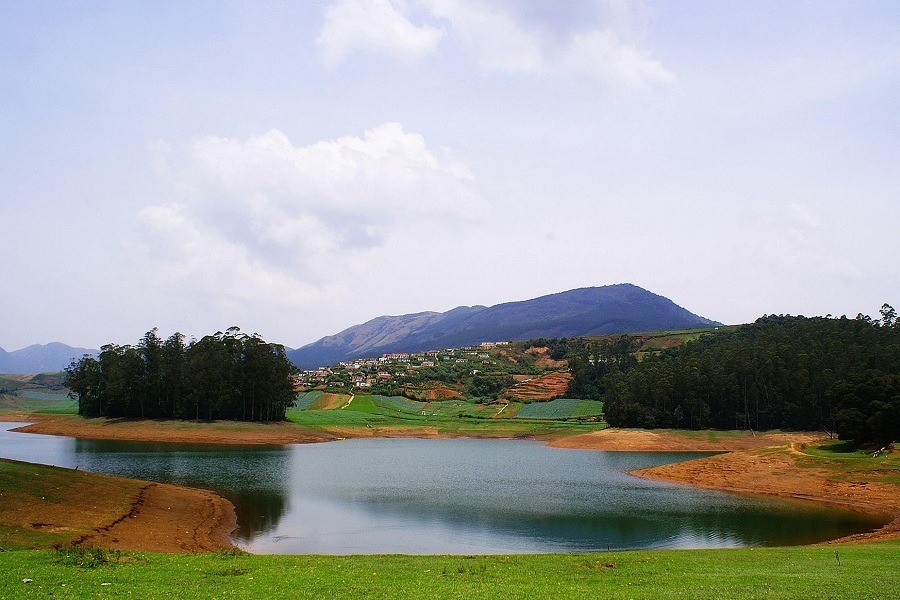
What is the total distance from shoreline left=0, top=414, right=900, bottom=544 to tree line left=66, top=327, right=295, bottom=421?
18.4ft

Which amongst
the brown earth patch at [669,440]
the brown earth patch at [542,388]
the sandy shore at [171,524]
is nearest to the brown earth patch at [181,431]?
the brown earth patch at [669,440]

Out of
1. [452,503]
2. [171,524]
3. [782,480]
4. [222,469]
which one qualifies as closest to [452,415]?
[222,469]

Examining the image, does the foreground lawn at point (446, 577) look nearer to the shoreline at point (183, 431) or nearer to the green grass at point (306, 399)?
the shoreline at point (183, 431)

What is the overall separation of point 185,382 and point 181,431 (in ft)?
44.7

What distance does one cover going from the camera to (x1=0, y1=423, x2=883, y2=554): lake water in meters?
34.4

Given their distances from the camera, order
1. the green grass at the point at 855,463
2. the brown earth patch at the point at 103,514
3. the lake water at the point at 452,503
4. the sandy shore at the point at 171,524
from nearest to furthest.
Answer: the brown earth patch at the point at 103,514
the sandy shore at the point at 171,524
the lake water at the point at 452,503
the green grass at the point at 855,463

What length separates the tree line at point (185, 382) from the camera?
108125mm

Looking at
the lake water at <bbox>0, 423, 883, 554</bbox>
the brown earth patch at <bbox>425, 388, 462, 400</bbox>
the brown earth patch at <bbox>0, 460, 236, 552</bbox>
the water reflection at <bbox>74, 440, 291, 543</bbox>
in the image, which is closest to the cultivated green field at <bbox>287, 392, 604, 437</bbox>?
the brown earth patch at <bbox>425, 388, 462, 400</bbox>

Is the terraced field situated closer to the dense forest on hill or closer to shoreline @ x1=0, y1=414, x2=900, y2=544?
the dense forest on hill

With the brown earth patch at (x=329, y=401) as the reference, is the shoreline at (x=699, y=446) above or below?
below

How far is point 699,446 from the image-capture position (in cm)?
9825

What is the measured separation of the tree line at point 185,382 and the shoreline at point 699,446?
5603 mm

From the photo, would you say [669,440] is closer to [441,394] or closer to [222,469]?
[222,469]

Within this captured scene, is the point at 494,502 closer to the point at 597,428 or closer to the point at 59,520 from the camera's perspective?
the point at 59,520
